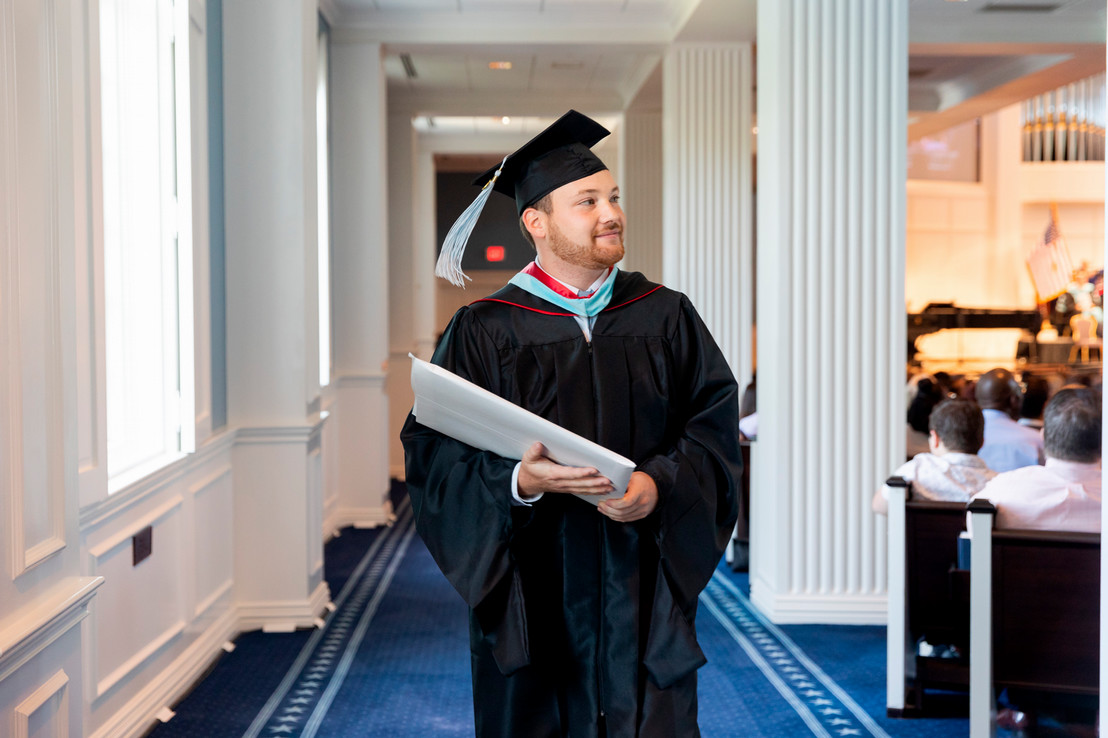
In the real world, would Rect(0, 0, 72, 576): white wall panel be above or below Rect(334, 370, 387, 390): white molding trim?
above

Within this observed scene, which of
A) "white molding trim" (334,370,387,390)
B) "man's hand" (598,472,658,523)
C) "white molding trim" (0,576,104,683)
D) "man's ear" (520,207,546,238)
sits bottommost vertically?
"white molding trim" (0,576,104,683)

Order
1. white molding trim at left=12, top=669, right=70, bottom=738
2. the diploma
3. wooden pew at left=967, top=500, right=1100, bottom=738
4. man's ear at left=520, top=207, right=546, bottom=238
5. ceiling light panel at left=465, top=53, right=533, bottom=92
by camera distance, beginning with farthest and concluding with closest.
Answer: ceiling light panel at left=465, top=53, right=533, bottom=92
wooden pew at left=967, top=500, right=1100, bottom=738
man's ear at left=520, top=207, right=546, bottom=238
white molding trim at left=12, top=669, right=70, bottom=738
the diploma

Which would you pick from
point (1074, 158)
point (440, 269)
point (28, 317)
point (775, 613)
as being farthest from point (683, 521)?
point (1074, 158)

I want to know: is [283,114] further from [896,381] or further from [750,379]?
[750,379]

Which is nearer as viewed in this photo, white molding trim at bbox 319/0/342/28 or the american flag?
white molding trim at bbox 319/0/342/28

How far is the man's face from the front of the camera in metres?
1.93

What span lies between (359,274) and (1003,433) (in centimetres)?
390

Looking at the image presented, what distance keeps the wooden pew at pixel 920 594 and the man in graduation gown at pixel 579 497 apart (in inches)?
54.2

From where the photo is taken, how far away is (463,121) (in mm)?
10070

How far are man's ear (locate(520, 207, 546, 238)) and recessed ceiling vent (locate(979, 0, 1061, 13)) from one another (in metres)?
5.16

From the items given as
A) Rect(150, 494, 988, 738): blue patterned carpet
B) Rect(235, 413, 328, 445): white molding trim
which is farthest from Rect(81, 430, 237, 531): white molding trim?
Rect(150, 494, 988, 738): blue patterned carpet

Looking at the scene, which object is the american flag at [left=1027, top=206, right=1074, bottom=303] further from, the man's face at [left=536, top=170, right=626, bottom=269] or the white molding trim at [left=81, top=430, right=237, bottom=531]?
the man's face at [left=536, top=170, right=626, bottom=269]

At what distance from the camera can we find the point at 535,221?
202cm

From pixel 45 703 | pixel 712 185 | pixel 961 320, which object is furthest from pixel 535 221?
pixel 961 320
